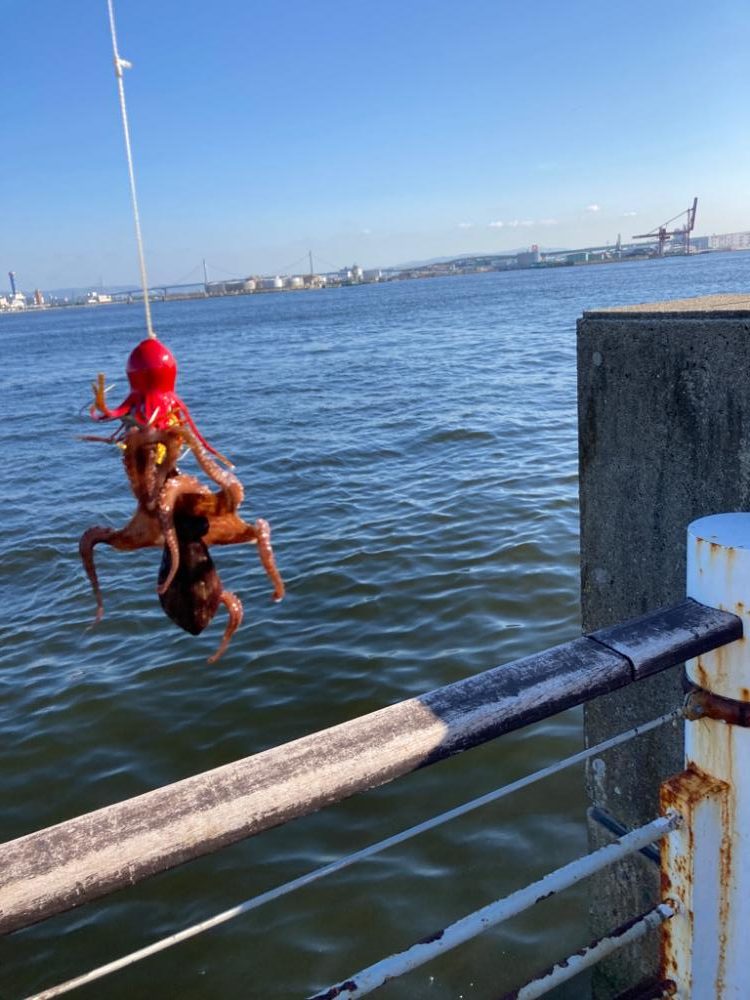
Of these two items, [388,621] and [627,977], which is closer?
[627,977]

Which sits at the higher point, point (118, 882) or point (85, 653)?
point (118, 882)

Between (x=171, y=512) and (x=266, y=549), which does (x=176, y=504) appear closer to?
(x=171, y=512)

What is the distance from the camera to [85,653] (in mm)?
8336

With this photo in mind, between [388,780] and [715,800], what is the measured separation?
38.9 inches

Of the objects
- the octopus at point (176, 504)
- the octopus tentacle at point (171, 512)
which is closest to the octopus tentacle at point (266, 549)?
the octopus at point (176, 504)

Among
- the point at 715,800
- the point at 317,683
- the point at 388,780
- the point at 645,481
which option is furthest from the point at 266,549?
the point at 317,683

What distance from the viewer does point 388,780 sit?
→ 1499mm

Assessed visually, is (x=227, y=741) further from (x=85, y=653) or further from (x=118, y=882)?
(x=118, y=882)

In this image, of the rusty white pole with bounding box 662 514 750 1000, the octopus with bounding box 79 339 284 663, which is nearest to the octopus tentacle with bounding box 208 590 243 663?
the octopus with bounding box 79 339 284 663

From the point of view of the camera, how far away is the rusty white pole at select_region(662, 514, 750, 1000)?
1886 mm

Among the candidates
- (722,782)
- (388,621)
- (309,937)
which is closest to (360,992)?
(722,782)

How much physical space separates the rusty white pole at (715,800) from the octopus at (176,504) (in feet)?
3.43

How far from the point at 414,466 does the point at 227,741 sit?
848cm

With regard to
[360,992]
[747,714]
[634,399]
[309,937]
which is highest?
[634,399]
